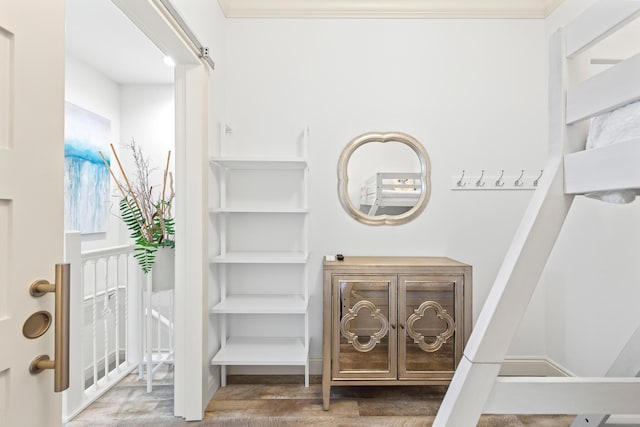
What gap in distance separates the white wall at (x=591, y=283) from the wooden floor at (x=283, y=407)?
0.47 metres

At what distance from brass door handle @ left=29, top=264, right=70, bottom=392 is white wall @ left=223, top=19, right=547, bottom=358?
196 cm

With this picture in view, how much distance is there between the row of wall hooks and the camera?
2693mm

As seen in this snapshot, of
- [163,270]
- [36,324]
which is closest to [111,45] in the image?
[163,270]

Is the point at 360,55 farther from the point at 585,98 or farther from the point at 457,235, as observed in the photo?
the point at 585,98

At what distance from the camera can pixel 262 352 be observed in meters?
2.43

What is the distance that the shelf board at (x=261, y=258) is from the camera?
2369mm

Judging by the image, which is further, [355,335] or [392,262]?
Answer: [392,262]

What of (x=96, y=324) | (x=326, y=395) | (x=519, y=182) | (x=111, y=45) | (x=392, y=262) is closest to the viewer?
(x=326, y=395)

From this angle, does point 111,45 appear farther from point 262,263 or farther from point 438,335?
point 438,335

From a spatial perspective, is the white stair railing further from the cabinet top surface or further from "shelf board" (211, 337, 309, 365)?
the cabinet top surface

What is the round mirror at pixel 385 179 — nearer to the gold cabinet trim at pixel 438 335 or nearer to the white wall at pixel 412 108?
the white wall at pixel 412 108

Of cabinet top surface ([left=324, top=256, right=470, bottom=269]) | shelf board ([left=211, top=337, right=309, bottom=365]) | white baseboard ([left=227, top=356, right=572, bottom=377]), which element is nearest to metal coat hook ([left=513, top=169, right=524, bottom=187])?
cabinet top surface ([left=324, top=256, right=470, bottom=269])

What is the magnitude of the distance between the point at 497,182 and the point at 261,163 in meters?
1.61

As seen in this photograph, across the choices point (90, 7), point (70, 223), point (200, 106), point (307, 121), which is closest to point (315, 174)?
point (307, 121)
